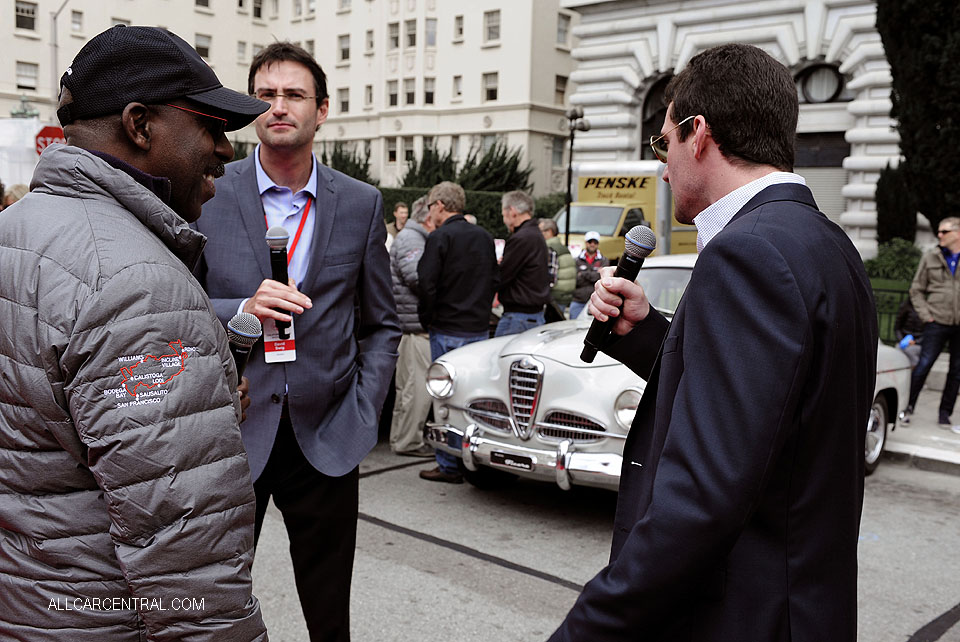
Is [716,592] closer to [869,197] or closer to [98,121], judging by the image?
[98,121]

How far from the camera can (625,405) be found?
538 centimetres

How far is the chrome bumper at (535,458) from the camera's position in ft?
17.7

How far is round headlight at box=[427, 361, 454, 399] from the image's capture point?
6.18 metres

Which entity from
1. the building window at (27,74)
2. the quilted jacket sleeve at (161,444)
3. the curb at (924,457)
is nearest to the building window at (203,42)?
the building window at (27,74)

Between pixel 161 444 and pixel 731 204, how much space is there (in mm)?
1184

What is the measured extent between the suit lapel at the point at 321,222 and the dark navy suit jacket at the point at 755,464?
1677 millimetres

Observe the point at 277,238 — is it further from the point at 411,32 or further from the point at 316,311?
the point at 411,32

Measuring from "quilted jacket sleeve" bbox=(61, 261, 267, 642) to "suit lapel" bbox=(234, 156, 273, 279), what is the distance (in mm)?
1415

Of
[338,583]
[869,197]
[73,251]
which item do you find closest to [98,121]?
[73,251]

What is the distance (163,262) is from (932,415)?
9563mm

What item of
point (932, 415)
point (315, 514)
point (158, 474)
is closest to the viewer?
point (158, 474)

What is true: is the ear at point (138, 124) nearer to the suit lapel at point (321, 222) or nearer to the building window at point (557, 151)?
the suit lapel at point (321, 222)

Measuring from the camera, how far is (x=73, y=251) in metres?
1.55

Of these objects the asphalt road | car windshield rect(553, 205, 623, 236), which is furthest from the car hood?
car windshield rect(553, 205, 623, 236)
